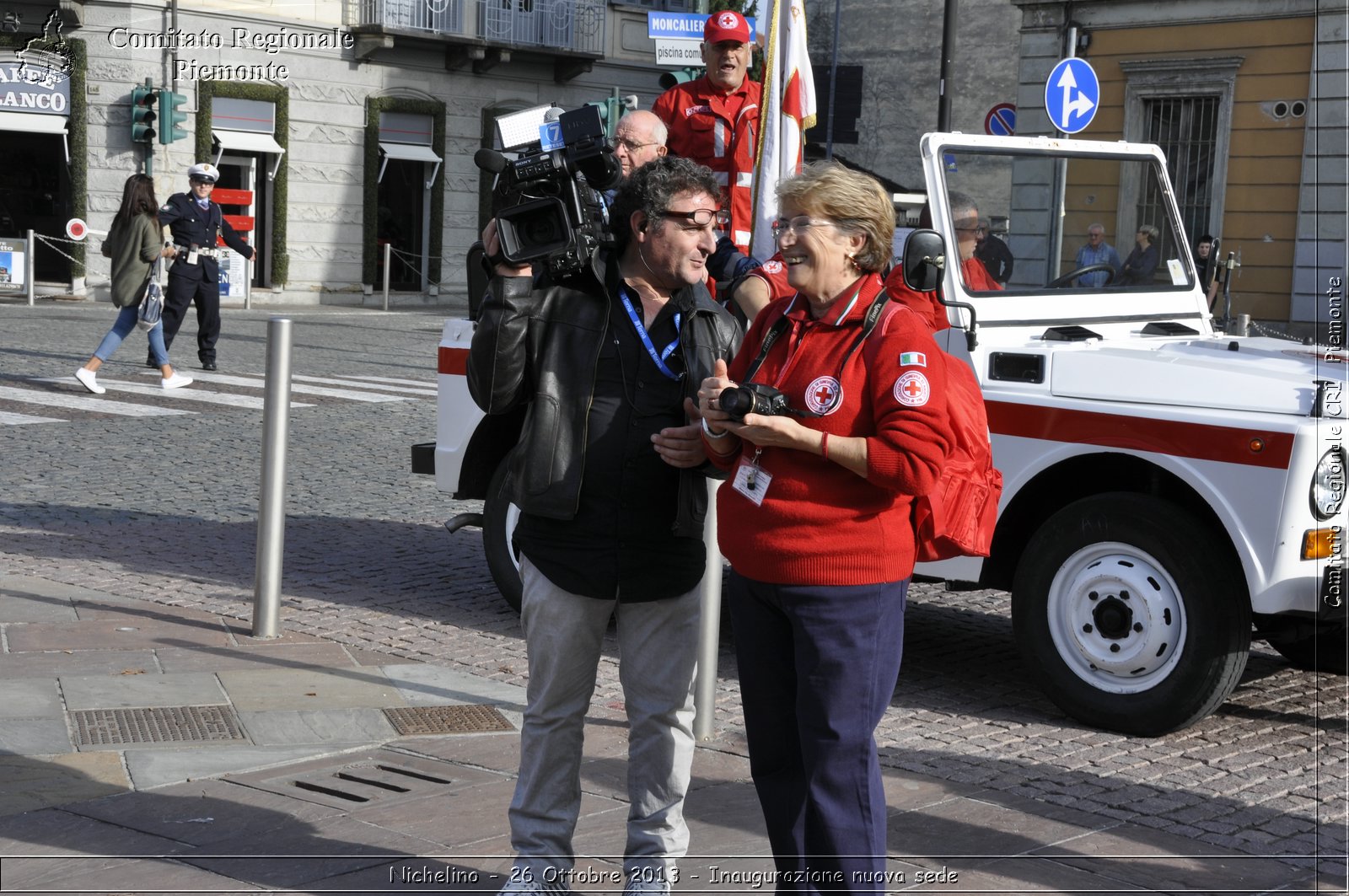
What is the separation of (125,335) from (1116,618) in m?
11.1

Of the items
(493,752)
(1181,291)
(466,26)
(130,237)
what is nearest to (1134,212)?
(1181,291)

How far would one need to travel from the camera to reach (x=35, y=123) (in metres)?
27.4

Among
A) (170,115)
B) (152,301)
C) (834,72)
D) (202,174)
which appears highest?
(834,72)

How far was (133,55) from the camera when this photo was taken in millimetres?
28016

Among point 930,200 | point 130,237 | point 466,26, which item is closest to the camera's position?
point 930,200

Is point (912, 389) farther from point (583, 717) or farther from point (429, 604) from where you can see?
point (429, 604)

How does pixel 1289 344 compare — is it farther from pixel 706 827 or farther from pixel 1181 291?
pixel 706 827

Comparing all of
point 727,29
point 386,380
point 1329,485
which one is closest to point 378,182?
point 386,380

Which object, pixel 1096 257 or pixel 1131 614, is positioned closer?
pixel 1131 614

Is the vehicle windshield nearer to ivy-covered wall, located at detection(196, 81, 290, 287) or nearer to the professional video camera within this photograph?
the professional video camera

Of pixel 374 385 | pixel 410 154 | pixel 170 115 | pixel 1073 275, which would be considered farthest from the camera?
pixel 410 154

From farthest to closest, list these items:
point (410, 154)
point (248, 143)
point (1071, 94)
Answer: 1. point (410, 154)
2. point (248, 143)
3. point (1071, 94)

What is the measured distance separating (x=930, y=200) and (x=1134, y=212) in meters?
1.24

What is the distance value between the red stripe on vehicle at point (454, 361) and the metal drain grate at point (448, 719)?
2.01 meters
